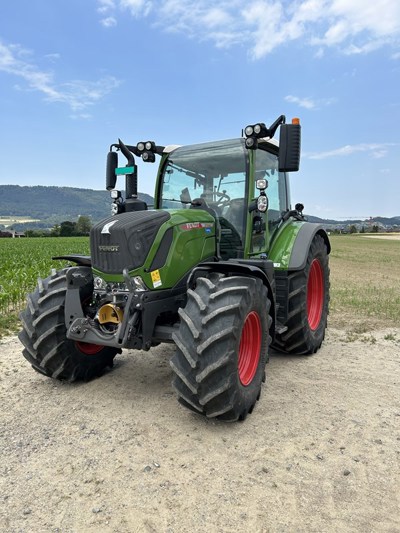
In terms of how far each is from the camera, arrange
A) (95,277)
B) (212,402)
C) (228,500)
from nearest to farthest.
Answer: (228,500), (212,402), (95,277)

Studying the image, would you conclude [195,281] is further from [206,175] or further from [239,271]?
[206,175]

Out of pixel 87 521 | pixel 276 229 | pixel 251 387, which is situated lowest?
pixel 87 521

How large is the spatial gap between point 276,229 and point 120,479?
12.0ft

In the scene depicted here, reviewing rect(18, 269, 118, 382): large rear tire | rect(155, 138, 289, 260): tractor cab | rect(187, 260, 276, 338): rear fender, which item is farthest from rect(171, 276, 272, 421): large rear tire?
rect(18, 269, 118, 382): large rear tire

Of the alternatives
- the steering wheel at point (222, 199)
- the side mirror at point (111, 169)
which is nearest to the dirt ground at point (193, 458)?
the steering wheel at point (222, 199)

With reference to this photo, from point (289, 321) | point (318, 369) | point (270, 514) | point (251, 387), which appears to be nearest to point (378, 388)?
point (318, 369)

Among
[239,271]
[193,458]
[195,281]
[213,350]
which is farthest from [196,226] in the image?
[193,458]

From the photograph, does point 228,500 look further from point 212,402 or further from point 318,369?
point 318,369

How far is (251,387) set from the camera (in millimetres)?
3994

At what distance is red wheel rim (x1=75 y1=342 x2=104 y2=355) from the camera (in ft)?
15.3

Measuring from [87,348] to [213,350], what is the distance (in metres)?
1.83

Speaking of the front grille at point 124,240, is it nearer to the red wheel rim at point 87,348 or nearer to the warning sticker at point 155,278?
the warning sticker at point 155,278

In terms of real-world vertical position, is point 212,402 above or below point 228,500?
above

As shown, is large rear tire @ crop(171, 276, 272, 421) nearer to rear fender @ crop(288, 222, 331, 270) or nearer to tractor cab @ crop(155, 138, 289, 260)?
tractor cab @ crop(155, 138, 289, 260)
